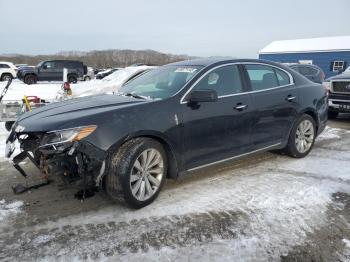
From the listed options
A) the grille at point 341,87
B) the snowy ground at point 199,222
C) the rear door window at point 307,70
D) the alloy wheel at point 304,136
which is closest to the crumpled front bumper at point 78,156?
the snowy ground at point 199,222

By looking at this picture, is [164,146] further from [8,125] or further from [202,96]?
[8,125]

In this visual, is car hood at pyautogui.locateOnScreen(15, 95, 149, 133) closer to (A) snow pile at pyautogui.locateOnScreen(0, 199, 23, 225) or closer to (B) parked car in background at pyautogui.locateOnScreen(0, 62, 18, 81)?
(A) snow pile at pyautogui.locateOnScreen(0, 199, 23, 225)

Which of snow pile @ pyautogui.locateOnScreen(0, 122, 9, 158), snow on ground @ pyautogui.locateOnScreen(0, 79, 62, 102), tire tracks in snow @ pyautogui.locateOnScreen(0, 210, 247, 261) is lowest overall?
tire tracks in snow @ pyautogui.locateOnScreen(0, 210, 247, 261)

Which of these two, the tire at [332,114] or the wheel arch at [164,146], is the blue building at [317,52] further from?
the wheel arch at [164,146]

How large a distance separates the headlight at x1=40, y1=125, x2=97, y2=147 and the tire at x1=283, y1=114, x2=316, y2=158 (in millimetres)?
3408

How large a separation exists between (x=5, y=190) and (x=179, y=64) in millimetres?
2842

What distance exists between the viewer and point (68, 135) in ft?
11.6

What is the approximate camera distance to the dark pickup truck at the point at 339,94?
9281 millimetres

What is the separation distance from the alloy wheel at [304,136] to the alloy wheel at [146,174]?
2.74 metres

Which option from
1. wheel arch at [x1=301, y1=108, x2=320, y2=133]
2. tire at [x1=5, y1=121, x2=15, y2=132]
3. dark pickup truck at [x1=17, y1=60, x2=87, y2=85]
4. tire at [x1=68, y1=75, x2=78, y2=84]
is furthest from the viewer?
tire at [x1=68, y1=75, x2=78, y2=84]

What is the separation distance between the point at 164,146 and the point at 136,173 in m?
0.48

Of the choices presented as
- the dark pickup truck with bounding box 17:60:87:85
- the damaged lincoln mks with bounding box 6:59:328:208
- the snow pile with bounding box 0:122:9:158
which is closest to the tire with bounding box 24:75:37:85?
the dark pickup truck with bounding box 17:60:87:85

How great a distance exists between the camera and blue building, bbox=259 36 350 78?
3291cm

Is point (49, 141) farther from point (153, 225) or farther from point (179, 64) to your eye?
point (179, 64)
